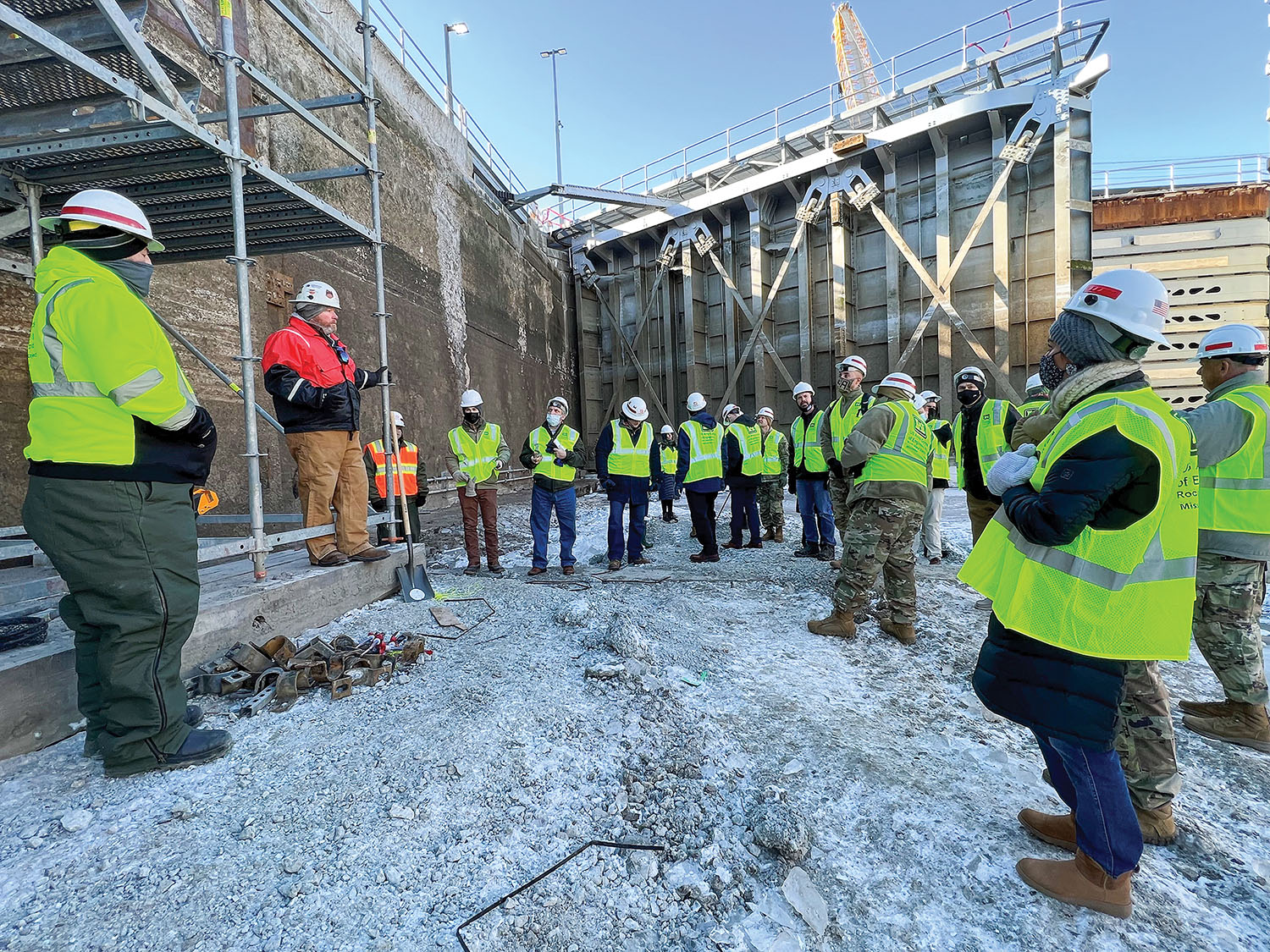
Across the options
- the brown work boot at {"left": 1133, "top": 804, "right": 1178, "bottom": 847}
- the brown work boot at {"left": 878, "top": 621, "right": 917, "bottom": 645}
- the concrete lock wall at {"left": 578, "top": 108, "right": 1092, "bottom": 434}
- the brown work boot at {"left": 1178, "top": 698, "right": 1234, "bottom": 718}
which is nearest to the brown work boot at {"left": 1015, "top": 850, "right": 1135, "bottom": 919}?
the brown work boot at {"left": 1133, "top": 804, "right": 1178, "bottom": 847}

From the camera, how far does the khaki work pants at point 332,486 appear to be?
408cm

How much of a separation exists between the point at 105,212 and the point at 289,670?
7.17 ft

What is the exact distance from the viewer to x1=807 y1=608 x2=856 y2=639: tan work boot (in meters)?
4.26

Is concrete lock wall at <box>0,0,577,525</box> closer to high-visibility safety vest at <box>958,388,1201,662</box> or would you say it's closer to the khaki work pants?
the khaki work pants

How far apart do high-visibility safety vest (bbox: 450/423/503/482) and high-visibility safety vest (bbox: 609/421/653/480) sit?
125 centimetres

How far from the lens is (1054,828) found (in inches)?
80.7

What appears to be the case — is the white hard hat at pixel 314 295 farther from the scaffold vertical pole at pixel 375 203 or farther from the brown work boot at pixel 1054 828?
the brown work boot at pixel 1054 828

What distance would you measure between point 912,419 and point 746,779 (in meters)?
2.87

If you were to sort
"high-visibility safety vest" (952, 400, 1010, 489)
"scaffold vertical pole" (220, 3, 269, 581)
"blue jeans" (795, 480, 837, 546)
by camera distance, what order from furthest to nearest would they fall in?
"blue jeans" (795, 480, 837, 546), "high-visibility safety vest" (952, 400, 1010, 489), "scaffold vertical pole" (220, 3, 269, 581)

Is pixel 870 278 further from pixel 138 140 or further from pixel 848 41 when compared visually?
pixel 848 41

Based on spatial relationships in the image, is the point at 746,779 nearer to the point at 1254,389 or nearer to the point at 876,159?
the point at 1254,389

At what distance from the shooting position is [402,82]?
1093 centimetres

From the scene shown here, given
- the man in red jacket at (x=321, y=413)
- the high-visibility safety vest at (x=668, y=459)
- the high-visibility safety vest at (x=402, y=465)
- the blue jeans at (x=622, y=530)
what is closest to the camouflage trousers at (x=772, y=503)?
the high-visibility safety vest at (x=668, y=459)

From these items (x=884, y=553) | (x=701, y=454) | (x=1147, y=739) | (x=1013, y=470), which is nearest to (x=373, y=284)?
(x=701, y=454)
